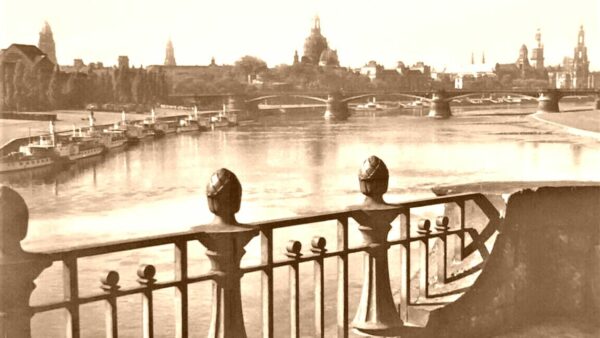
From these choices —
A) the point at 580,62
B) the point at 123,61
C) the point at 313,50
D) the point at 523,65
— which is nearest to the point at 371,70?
the point at 523,65

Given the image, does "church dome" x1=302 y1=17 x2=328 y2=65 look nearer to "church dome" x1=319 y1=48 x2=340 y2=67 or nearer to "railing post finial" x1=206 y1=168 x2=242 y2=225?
"church dome" x1=319 y1=48 x2=340 y2=67

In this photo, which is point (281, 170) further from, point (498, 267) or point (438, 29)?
point (498, 267)

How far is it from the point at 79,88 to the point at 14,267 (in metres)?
48.7

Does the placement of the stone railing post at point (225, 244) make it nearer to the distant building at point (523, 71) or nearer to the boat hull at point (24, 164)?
the boat hull at point (24, 164)

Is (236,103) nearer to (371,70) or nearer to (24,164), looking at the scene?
(24,164)

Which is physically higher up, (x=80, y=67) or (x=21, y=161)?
(x=80, y=67)

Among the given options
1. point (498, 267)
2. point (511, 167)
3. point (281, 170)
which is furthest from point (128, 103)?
point (498, 267)

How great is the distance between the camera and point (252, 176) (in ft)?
98.7

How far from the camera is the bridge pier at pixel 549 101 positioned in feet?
208

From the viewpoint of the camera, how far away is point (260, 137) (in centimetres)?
4712

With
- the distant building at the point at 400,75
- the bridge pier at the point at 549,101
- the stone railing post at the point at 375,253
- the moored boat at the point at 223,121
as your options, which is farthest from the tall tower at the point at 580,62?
the stone railing post at the point at 375,253

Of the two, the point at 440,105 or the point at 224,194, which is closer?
the point at 224,194

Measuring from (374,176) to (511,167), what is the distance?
2931cm

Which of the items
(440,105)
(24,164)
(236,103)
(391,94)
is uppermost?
(391,94)
